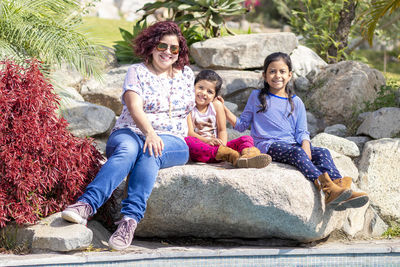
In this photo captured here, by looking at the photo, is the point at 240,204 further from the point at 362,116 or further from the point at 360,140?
the point at 362,116

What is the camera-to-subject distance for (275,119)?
4.94m

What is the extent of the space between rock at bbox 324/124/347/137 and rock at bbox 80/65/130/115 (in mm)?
2838

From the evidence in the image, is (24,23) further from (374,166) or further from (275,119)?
(374,166)

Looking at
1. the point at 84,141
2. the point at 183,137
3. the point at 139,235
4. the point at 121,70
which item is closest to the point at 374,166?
the point at 183,137

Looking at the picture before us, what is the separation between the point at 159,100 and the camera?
454 centimetres

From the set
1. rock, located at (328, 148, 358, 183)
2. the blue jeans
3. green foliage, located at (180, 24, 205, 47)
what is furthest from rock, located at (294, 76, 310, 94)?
the blue jeans

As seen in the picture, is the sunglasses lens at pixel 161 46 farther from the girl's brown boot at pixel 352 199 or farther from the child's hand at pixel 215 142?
the girl's brown boot at pixel 352 199

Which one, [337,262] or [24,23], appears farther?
[24,23]

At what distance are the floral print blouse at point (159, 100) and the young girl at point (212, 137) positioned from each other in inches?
9.2

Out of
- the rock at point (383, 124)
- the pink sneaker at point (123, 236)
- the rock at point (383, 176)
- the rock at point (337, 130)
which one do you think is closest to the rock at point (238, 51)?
the rock at point (337, 130)

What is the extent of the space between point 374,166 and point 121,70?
3848mm

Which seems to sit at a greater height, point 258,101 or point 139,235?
Result: point 258,101

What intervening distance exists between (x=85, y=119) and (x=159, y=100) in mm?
1651

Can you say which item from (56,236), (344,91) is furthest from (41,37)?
(344,91)
